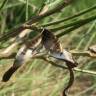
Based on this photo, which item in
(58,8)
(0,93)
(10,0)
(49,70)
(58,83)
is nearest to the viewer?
(58,8)

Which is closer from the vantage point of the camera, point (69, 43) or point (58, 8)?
point (58, 8)

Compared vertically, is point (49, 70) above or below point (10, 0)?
below

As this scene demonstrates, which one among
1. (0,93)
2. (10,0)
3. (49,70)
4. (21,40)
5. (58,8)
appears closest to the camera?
(58,8)

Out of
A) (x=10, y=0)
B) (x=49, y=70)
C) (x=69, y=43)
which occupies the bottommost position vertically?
(x=69, y=43)

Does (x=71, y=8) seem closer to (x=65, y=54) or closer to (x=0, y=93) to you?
(x=0, y=93)

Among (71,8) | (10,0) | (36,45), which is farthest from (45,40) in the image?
A: (71,8)

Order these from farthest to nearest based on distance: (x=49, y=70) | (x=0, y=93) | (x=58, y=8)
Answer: (x=49, y=70)
(x=0, y=93)
(x=58, y=8)

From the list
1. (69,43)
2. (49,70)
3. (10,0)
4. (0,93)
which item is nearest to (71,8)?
(69,43)

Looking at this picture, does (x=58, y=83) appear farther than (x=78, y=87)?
No

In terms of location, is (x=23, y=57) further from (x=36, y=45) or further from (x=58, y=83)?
(x=58, y=83)
